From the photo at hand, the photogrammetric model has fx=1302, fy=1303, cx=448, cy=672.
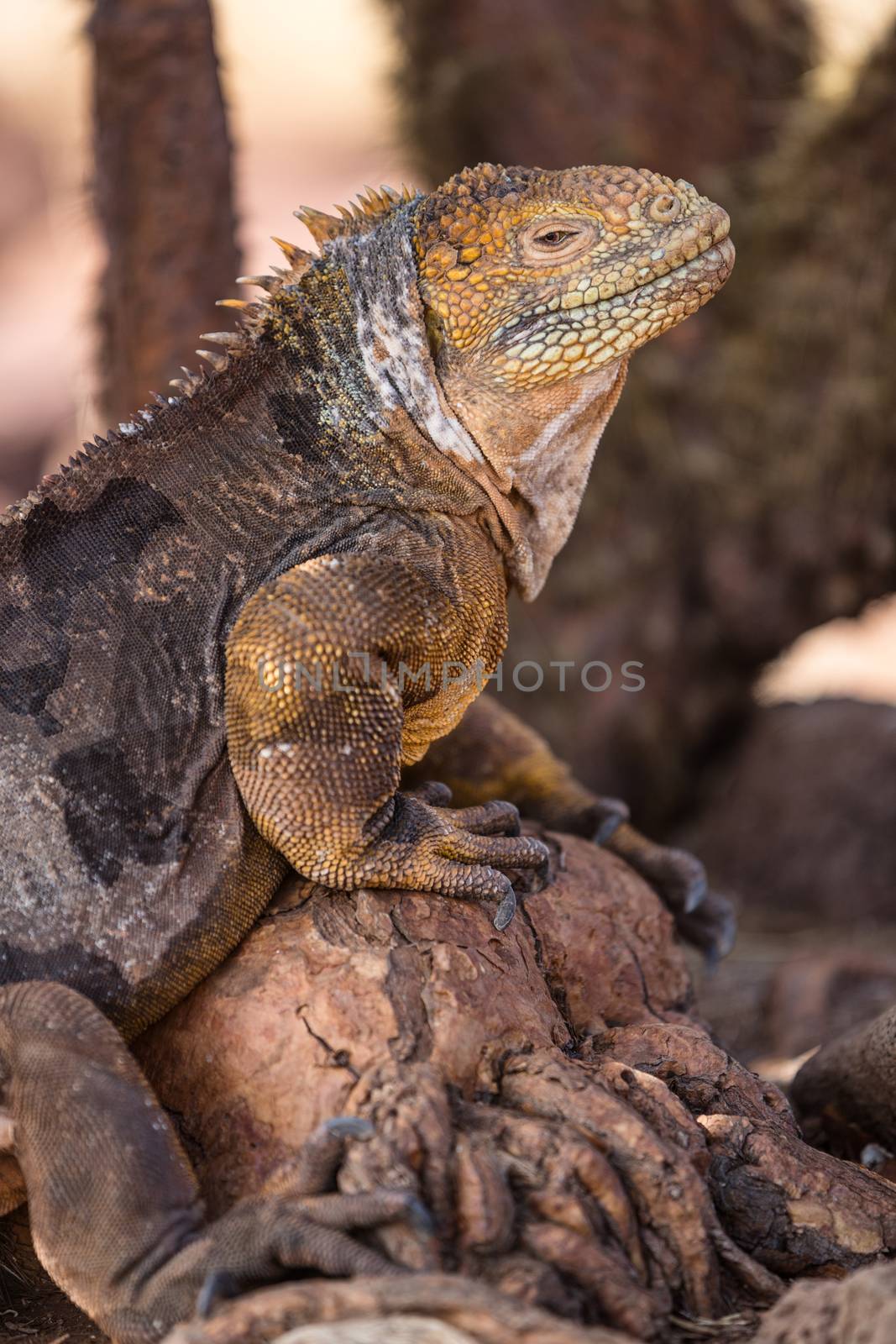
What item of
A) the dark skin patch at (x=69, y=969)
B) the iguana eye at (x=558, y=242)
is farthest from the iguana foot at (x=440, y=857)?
the iguana eye at (x=558, y=242)

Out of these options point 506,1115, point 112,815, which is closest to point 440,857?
point 506,1115

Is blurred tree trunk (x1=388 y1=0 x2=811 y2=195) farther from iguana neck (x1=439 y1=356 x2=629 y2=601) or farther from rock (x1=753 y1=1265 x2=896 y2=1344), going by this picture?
rock (x1=753 y1=1265 x2=896 y2=1344)

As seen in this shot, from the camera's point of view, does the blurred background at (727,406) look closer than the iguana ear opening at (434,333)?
No

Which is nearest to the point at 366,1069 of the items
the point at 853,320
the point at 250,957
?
the point at 250,957

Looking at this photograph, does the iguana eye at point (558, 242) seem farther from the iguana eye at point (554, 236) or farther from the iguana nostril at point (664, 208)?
the iguana nostril at point (664, 208)

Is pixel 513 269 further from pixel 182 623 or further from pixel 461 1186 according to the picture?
pixel 461 1186

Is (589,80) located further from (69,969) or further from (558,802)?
(69,969)

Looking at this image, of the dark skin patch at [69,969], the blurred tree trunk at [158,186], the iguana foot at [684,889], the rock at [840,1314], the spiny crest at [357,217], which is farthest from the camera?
the blurred tree trunk at [158,186]
